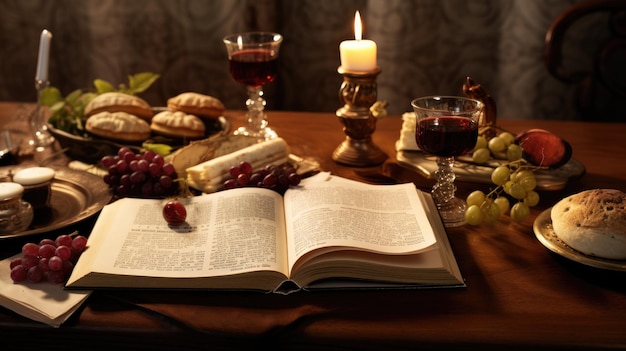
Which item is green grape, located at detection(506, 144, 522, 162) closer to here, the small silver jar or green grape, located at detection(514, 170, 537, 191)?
green grape, located at detection(514, 170, 537, 191)

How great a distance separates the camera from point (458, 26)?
2.21 meters

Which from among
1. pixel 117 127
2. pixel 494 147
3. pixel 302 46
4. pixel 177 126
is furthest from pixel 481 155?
pixel 302 46

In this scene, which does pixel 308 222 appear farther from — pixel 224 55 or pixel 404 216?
pixel 224 55

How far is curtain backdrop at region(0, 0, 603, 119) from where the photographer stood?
219 centimetres

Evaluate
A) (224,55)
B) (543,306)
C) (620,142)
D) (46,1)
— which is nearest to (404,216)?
(543,306)

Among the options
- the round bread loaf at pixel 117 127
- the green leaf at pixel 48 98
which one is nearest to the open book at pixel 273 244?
the round bread loaf at pixel 117 127

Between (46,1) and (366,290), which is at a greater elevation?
(46,1)

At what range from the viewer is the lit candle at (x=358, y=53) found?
132 centimetres

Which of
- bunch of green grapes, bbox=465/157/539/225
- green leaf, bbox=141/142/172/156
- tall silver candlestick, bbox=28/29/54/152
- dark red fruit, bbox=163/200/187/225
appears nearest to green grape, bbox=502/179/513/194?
bunch of green grapes, bbox=465/157/539/225

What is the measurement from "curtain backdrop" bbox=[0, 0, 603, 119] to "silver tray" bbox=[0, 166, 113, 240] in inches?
46.6

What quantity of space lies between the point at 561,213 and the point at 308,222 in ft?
1.19

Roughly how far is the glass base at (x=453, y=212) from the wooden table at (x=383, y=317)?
0.47ft

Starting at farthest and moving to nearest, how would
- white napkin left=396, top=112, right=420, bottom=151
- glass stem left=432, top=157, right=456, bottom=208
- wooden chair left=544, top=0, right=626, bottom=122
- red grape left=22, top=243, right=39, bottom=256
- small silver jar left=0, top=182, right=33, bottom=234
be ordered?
wooden chair left=544, top=0, right=626, bottom=122
white napkin left=396, top=112, right=420, bottom=151
glass stem left=432, top=157, right=456, bottom=208
small silver jar left=0, top=182, right=33, bottom=234
red grape left=22, top=243, right=39, bottom=256

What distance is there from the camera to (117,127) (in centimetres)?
140
